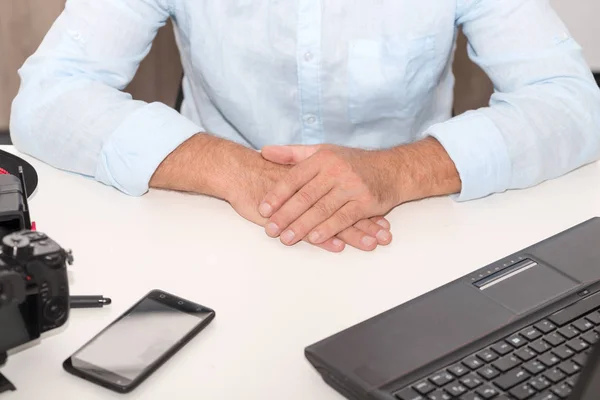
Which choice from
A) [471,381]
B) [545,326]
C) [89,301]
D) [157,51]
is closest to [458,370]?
[471,381]

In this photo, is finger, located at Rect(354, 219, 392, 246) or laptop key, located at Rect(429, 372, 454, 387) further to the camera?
finger, located at Rect(354, 219, 392, 246)

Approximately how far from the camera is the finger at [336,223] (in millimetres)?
995

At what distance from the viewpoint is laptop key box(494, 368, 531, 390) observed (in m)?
0.70

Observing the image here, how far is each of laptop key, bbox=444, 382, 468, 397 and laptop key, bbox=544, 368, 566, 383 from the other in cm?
8

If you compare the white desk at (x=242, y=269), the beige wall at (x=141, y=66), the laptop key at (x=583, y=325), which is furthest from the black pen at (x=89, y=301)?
the beige wall at (x=141, y=66)

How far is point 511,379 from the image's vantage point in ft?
2.31

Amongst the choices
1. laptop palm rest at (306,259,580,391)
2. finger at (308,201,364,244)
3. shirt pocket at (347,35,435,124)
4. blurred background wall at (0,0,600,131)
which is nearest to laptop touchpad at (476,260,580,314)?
laptop palm rest at (306,259,580,391)

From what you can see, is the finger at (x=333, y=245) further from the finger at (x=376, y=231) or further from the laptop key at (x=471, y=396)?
the laptop key at (x=471, y=396)

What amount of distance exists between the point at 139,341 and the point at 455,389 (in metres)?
0.31

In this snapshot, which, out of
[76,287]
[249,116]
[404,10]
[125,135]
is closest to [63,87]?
[125,135]

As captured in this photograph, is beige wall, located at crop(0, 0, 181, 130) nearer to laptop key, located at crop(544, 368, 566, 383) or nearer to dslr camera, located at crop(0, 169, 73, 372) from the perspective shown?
dslr camera, located at crop(0, 169, 73, 372)

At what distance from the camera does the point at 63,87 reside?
1224 millimetres

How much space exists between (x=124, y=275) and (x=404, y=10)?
26.9 inches

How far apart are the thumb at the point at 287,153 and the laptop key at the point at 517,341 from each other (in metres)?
0.46
